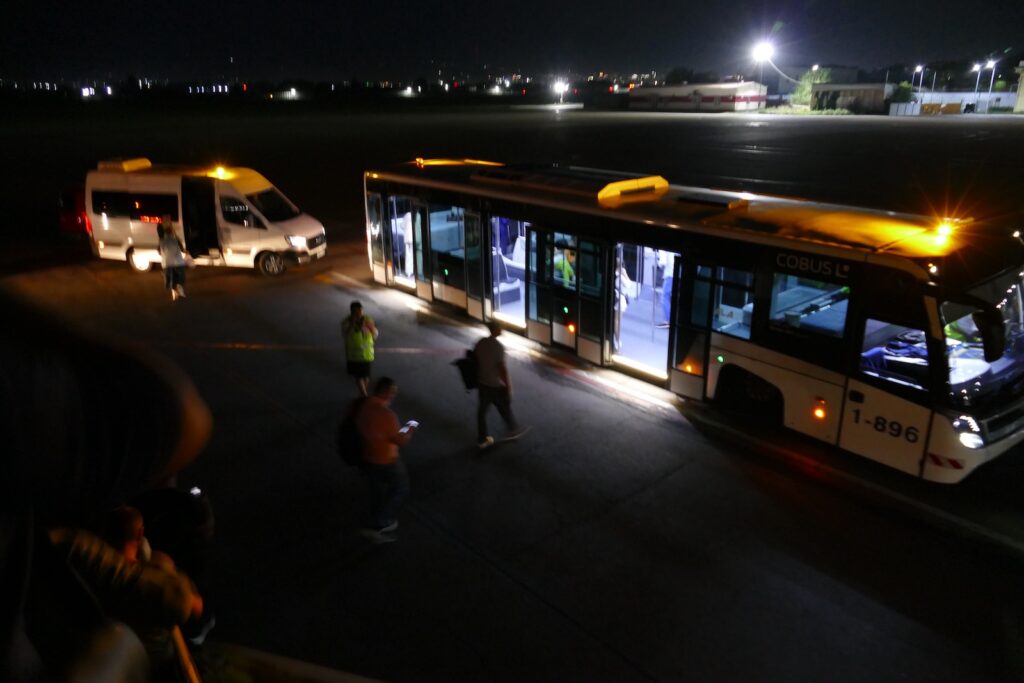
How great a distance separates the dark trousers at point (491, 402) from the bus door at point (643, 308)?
2634 millimetres

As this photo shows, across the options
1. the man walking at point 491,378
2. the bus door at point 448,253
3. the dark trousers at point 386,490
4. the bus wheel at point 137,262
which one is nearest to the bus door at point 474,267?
the bus door at point 448,253

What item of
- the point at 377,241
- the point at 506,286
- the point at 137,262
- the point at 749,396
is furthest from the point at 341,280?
the point at 749,396

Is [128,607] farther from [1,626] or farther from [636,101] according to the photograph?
[636,101]

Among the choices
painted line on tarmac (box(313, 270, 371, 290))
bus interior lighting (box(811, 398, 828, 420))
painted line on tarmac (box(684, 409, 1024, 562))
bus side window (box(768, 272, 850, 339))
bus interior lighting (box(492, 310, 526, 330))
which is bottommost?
painted line on tarmac (box(684, 409, 1024, 562))

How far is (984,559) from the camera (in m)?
6.84

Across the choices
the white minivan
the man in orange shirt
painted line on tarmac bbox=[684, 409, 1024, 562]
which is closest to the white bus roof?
painted line on tarmac bbox=[684, 409, 1024, 562]

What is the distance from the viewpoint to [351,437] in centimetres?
669

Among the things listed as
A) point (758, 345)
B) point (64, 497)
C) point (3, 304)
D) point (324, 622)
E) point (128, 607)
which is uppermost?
point (3, 304)

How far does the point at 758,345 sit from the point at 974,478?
2.75 meters

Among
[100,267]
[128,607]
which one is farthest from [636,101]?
[128,607]

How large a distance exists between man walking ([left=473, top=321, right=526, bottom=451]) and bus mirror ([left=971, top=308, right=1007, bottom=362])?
15.8 ft

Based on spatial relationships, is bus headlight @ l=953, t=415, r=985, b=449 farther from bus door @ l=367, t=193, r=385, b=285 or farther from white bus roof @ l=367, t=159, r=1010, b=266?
bus door @ l=367, t=193, r=385, b=285

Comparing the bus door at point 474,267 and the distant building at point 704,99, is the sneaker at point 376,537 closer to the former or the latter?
the bus door at point 474,267

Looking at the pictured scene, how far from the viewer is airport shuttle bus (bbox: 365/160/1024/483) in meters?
7.30
